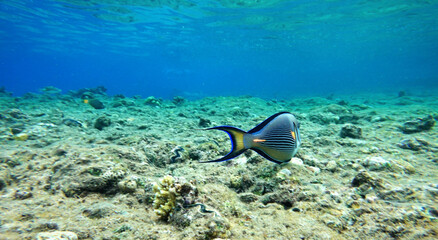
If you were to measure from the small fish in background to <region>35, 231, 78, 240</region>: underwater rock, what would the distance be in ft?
5.12

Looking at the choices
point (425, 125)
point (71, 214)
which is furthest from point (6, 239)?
point (425, 125)

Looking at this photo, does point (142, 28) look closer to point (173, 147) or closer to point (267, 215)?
point (173, 147)

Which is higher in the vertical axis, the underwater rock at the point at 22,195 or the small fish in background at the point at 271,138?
the small fish in background at the point at 271,138

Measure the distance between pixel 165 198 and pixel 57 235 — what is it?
0.95m

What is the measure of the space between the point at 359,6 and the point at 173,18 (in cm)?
2200

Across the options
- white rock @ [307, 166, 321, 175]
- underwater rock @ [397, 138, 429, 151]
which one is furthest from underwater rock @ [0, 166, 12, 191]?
underwater rock @ [397, 138, 429, 151]

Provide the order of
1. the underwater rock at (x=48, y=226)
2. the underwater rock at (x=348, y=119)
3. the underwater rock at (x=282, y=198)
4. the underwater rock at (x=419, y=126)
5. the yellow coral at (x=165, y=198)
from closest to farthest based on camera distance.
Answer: the underwater rock at (x=48, y=226) → the yellow coral at (x=165, y=198) → the underwater rock at (x=282, y=198) → the underwater rock at (x=419, y=126) → the underwater rock at (x=348, y=119)

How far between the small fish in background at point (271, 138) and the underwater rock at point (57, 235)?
156cm

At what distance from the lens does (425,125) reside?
615 centimetres

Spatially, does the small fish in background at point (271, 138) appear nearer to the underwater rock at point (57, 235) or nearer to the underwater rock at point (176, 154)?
the underwater rock at point (57, 235)

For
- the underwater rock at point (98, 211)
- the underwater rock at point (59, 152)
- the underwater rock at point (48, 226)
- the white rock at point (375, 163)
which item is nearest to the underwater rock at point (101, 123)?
the underwater rock at point (59, 152)

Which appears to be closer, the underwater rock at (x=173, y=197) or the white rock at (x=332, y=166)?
the underwater rock at (x=173, y=197)

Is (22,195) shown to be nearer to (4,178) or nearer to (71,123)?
(4,178)

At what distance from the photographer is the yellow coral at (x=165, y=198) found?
7.11 ft
